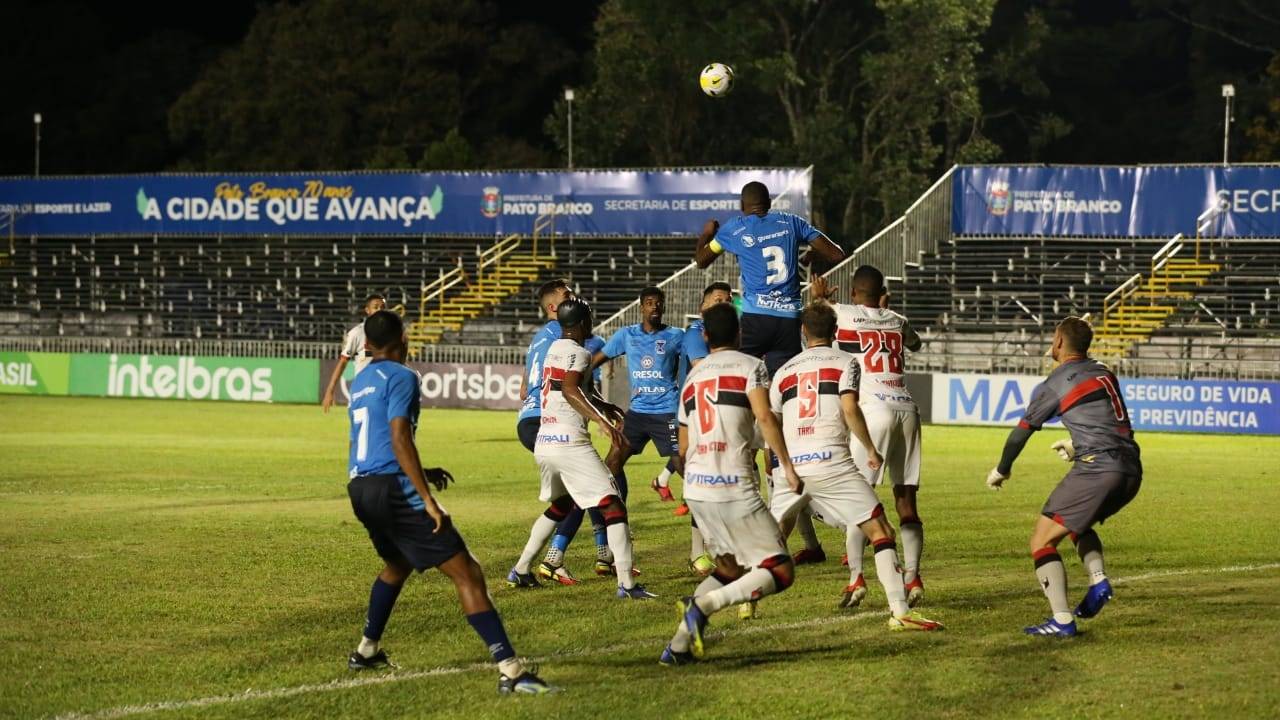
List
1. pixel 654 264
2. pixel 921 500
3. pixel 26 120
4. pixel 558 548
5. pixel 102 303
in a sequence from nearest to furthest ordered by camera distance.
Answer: pixel 558 548
pixel 921 500
pixel 654 264
pixel 102 303
pixel 26 120

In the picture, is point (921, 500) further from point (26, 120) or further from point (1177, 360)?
point (26, 120)

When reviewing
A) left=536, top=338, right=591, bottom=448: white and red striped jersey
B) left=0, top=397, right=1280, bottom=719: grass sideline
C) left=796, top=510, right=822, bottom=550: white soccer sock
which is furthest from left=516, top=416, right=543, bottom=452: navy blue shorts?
left=796, top=510, right=822, bottom=550: white soccer sock

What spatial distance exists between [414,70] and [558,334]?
56811 millimetres

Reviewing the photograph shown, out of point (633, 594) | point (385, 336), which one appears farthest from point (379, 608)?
point (633, 594)

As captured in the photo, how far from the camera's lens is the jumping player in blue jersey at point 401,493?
861cm

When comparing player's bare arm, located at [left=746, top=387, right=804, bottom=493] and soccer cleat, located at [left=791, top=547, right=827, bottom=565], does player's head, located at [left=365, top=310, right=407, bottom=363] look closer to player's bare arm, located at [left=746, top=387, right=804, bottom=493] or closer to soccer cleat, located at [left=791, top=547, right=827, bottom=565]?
player's bare arm, located at [left=746, top=387, right=804, bottom=493]

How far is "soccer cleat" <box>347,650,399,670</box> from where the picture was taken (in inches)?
358

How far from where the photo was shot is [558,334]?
43.1 ft

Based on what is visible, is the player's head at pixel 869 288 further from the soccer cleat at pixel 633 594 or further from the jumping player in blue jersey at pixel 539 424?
the soccer cleat at pixel 633 594

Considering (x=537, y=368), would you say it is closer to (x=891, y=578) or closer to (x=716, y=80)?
(x=891, y=578)

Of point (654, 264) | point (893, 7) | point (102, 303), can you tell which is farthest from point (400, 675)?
point (893, 7)

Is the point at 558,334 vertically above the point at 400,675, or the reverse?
the point at 558,334

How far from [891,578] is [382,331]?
11.8 feet

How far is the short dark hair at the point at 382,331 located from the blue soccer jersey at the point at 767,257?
410 cm
